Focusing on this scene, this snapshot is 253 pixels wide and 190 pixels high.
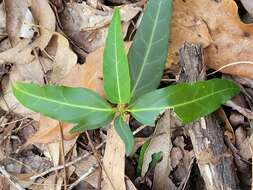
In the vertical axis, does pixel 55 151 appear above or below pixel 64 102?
below

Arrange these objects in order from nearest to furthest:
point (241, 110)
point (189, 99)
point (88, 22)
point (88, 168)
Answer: point (189, 99), point (241, 110), point (88, 168), point (88, 22)

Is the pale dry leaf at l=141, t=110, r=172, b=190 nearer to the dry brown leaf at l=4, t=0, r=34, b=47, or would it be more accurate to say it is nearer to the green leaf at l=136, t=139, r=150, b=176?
the green leaf at l=136, t=139, r=150, b=176

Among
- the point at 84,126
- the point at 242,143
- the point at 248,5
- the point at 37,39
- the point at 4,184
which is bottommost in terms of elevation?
the point at 4,184

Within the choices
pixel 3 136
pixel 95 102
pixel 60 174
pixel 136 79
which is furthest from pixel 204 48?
pixel 3 136

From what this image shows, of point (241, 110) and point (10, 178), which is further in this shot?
point (10, 178)

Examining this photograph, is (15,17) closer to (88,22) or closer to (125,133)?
(88,22)

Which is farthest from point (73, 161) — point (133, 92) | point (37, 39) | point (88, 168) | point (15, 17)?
point (15, 17)
